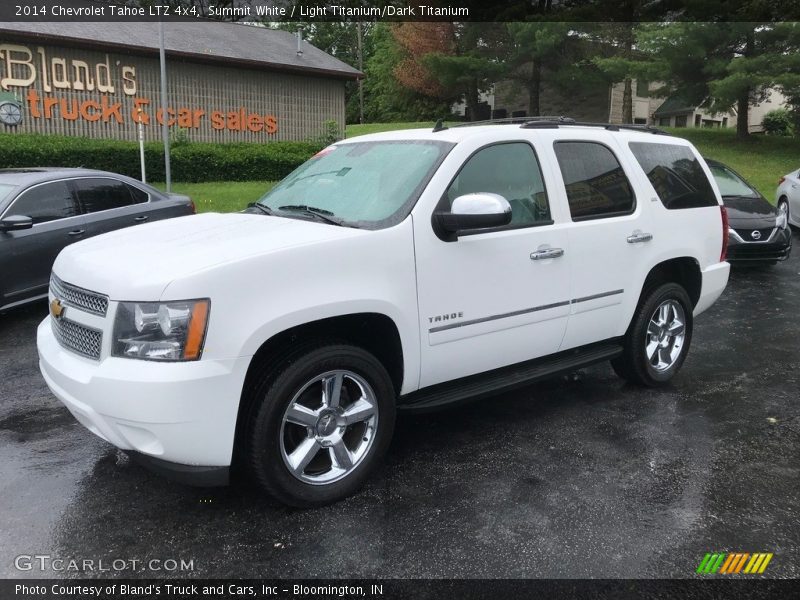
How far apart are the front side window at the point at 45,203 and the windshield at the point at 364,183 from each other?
3813mm

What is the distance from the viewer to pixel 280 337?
320cm

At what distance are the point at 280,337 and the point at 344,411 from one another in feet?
1.83

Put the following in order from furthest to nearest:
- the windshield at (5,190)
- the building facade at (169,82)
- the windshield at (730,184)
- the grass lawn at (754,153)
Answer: the grass lawn at (754,153) → the building facade at (169,82) → the windshield at (730,184) → the windshield at (5,190)

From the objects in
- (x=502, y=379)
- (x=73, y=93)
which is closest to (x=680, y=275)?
(x=502, y=379)

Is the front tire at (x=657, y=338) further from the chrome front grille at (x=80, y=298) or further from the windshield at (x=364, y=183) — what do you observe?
the chrome front grille at (x=80, y=298)

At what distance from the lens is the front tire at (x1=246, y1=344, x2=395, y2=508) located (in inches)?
124

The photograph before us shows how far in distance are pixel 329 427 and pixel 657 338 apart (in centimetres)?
297

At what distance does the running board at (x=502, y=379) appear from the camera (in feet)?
12.5

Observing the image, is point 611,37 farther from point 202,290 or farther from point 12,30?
point 202,290

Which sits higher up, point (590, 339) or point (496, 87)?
point (496, 87)

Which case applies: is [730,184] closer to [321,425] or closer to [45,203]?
[321,425]

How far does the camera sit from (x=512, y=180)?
163 inches

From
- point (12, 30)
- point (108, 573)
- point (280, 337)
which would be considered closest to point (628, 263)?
point (280, 337)

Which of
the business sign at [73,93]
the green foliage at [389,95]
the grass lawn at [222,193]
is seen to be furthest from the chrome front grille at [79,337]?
the green foliage at [389,95]
